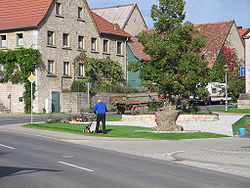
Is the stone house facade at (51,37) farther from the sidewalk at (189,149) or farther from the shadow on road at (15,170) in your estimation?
the shadow on road at (15,170)

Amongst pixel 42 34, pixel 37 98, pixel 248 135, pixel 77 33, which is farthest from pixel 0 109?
pixel 248 135

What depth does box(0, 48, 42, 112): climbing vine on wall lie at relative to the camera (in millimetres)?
45656

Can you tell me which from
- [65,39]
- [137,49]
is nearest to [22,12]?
[65,39]

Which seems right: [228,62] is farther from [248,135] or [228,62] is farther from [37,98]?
[248,135]

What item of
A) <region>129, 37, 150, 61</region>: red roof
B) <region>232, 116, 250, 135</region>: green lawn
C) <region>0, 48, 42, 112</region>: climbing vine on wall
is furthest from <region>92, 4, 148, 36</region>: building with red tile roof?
<region>232, 116, 250, 135</region>: green lawn

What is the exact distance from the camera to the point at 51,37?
48250 mm

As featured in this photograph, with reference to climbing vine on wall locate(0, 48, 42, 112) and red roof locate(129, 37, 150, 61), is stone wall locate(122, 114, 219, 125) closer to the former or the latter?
climbing vine on wall locate(0, 48, 42, 112)

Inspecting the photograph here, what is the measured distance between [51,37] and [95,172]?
124ft

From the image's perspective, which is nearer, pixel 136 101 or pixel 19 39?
pixel 136 101

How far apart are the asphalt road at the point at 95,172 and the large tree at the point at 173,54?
47.8 feet

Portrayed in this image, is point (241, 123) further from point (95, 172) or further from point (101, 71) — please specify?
point (101, 71)

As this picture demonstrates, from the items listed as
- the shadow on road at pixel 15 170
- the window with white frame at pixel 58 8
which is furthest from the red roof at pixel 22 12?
the shadow on road at pixel 15 170

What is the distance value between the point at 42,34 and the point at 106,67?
858 centimetres

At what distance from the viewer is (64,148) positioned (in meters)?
17.6
